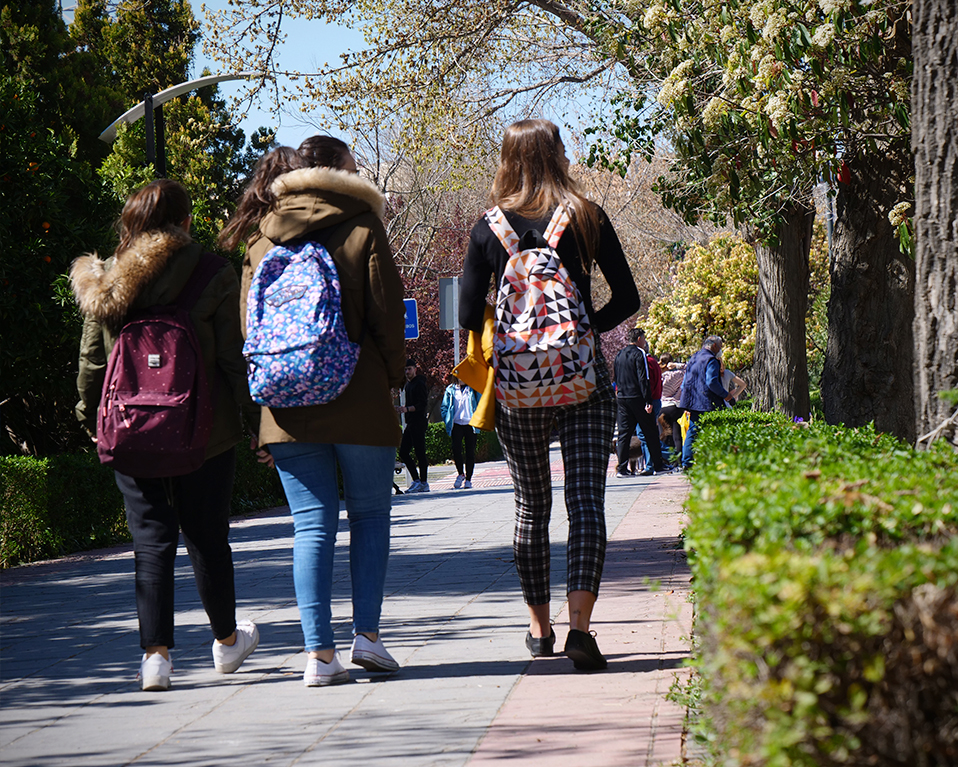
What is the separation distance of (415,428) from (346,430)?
12.9 m

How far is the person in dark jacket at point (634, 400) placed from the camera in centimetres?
1645

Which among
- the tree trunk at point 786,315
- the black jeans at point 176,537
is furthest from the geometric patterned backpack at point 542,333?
the tree trunk at point 786,315

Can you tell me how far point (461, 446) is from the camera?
17.4m

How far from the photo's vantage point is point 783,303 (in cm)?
1262

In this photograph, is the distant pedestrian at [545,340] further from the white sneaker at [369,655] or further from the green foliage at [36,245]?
the green foliage at [36,245]

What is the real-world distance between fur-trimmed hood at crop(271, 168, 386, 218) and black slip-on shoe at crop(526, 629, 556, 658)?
1.90 m

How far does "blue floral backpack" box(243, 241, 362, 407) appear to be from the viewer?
416 centimetres

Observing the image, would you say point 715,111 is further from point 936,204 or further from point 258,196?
point 258,196

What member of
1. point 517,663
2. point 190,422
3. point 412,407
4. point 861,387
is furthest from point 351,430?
point 412,407

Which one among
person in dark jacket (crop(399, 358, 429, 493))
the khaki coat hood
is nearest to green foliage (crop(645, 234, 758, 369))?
person in dark jacket (crop(399, 358, 429, 493))

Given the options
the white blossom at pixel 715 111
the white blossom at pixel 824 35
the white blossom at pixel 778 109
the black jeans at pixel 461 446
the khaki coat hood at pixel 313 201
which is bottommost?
the black jeans at pixel 461 446

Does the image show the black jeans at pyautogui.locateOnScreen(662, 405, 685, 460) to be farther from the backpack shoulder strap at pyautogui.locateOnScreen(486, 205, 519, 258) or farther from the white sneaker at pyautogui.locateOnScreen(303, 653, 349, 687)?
the white sneaker at pyautogui.locateOnScreen(303, 653, 349, 687)

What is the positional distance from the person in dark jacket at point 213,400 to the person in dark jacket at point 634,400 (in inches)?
474

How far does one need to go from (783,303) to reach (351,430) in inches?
367
